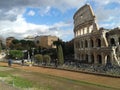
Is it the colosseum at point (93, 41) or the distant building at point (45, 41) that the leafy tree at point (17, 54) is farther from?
the distant building at point (45, 41)

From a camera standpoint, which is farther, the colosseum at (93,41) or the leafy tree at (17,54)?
the leafy tree at (17,54)

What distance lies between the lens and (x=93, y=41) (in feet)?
196

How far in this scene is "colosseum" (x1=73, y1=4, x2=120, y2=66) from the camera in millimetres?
53500

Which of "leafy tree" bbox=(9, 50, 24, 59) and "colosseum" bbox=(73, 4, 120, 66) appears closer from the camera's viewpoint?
"colosseum" bbox=(73, 4, 120, 66)

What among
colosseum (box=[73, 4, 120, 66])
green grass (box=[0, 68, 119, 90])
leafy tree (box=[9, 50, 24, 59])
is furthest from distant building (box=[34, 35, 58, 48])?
green grass (box=[0, 68, 119, 90])

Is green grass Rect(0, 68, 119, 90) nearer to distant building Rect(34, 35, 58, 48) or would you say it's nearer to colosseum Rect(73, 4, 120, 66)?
colosseum Rect(73, 4, 120, 66)

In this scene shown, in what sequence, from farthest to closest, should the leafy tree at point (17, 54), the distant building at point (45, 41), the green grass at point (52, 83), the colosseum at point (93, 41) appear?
the distant building at point (45, 41)
the leafy tree at point (17, 54)
the colosseum at point (93, 41)
the green grass at point (52, 83)

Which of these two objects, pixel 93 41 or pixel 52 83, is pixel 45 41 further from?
pixel 52 83

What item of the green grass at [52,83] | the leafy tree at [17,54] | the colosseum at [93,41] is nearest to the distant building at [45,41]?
the leafy tree at [17,54]

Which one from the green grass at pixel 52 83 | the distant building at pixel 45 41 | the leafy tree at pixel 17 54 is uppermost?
the distant building at pixel 45 41

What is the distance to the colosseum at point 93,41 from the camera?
2106 inches

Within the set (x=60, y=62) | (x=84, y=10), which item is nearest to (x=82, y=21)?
(x=84, y=10)

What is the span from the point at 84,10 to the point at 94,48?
1068 centimetres

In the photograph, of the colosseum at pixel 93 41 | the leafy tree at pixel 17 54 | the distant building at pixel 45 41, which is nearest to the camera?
the colosseum at pixel 93 41
